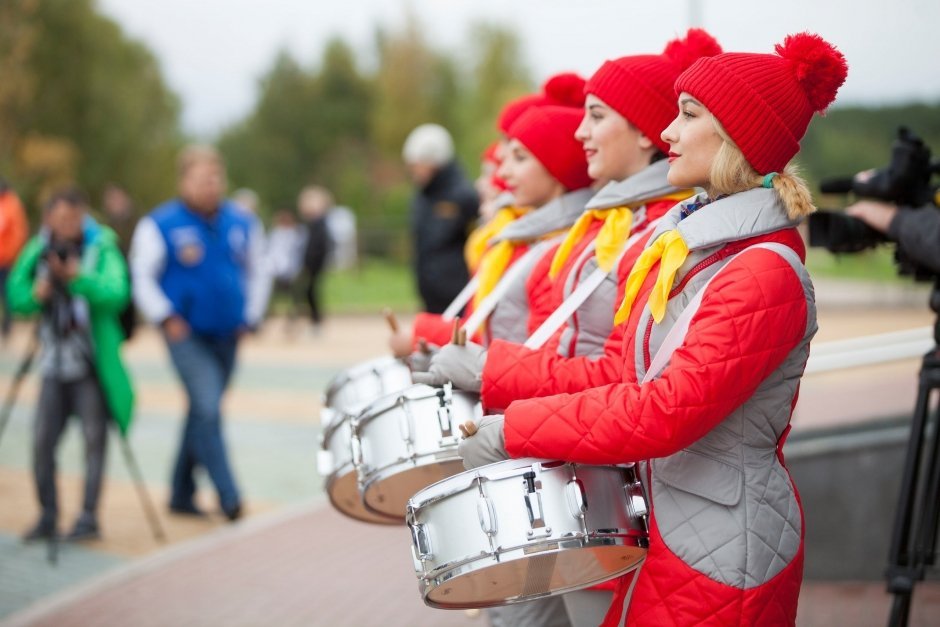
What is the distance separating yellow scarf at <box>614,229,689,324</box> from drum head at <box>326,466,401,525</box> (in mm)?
1083

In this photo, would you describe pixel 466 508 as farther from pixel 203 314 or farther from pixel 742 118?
pixel 203 314

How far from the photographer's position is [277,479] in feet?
27.1

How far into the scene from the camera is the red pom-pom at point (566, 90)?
3.91 metres

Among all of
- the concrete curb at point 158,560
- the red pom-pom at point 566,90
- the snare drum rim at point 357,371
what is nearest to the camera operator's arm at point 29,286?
the concrete curb at point 158,560

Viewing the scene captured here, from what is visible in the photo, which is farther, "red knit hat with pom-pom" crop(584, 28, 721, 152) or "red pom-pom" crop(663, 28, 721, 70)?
"red pom-pom" crop(663, 28, 721, 70)

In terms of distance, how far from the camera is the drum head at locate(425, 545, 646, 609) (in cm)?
241

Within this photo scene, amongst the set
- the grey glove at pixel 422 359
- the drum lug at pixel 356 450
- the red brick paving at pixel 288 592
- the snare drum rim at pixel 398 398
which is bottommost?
the red brick paving at pixel 288 592

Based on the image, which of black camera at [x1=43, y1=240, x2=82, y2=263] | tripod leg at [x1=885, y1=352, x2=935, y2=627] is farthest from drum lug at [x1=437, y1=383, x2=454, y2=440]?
black camera at [x1=43, y1=240, x2=82, y2=263]

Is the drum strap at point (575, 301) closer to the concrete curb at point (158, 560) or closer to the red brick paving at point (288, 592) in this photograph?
the red brick paving at point (288, 592)

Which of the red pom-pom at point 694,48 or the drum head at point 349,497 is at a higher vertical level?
the red pom-pom at point 694,48

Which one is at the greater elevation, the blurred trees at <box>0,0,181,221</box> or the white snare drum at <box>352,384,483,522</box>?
the blurred trees at <box>0,0,181,221</box>

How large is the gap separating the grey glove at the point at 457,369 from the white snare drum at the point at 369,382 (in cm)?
46

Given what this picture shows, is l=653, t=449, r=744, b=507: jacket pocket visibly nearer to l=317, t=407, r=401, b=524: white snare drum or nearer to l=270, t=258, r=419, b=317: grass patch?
l=317, t=407, r=401, b=524: white snare drum

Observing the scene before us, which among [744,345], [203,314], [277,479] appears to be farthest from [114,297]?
[744,345]
